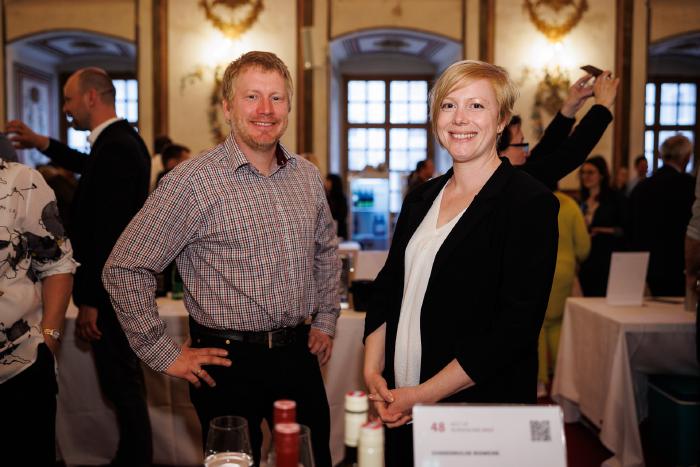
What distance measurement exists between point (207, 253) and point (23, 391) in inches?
23.0

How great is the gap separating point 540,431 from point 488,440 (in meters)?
0.08

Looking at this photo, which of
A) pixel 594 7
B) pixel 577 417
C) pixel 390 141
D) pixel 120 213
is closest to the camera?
pixel 120 213

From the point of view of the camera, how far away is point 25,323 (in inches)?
71.6

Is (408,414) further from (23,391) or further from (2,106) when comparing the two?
(2,106)

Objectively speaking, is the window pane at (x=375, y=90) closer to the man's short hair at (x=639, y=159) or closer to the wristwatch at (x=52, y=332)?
the man's short hair at (x=639, y=159)

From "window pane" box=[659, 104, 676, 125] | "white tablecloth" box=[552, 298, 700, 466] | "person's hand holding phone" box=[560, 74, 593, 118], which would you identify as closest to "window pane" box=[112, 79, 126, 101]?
"window pane" box=[659, 104, 676, 125]

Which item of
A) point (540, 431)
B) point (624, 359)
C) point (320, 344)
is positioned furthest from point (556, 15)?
point (540, 431)

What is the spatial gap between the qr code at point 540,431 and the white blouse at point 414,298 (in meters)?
0.59

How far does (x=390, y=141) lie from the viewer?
12219mm

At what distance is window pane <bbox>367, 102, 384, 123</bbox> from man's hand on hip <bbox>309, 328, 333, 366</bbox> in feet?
33.4

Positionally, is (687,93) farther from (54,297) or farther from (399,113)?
(54,297)

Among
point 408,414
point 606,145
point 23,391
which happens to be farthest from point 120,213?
point 606,145

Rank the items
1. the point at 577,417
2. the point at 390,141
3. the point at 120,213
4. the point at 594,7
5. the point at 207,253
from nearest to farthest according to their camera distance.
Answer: the point at 207,253 → the point at 120,213 → the point at 577,417 → the point at 594,7 → the point at 390,141

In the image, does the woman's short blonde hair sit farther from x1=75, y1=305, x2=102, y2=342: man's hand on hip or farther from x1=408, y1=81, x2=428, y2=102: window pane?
x1=408, y1=81, x2=428, y2=102: window pane
